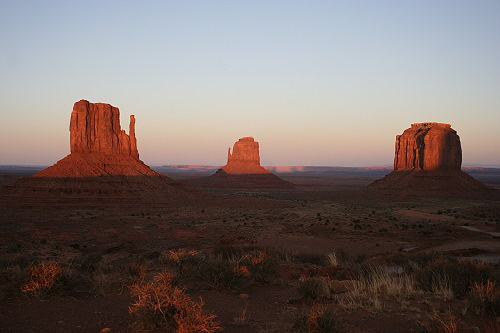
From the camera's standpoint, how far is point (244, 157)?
130 m

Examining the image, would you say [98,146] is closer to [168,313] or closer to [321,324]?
[168,313]

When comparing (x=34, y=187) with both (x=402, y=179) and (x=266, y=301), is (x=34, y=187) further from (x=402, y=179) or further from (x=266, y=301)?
(x=402, y=179)

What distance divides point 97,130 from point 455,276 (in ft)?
198

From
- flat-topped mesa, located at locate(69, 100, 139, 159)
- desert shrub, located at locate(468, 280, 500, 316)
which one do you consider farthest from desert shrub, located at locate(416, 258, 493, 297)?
flat-topped mesa, located at locate(69, 100, 139, 159)

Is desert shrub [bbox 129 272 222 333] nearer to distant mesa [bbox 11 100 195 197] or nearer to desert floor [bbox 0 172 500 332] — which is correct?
desert floor [bbox 0 172 500 332]

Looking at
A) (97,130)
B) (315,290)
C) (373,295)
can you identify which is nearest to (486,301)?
(373,295)

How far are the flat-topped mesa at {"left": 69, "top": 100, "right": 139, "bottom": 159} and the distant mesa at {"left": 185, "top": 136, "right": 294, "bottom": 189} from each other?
154 feet

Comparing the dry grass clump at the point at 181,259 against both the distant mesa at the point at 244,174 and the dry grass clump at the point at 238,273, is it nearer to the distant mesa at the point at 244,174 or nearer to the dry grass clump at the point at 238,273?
the dry grass clump at the point at 238,273

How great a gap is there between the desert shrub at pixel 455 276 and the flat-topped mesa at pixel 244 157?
378 feet

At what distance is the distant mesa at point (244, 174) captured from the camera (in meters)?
110

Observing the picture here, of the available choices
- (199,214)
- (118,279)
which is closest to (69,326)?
(118,279)

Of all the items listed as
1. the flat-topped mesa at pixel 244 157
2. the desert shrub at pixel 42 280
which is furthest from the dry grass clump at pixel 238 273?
the flat-topped mesa at pixel 244 157

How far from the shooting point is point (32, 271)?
8219 mm

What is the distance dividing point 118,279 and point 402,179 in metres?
80.6
